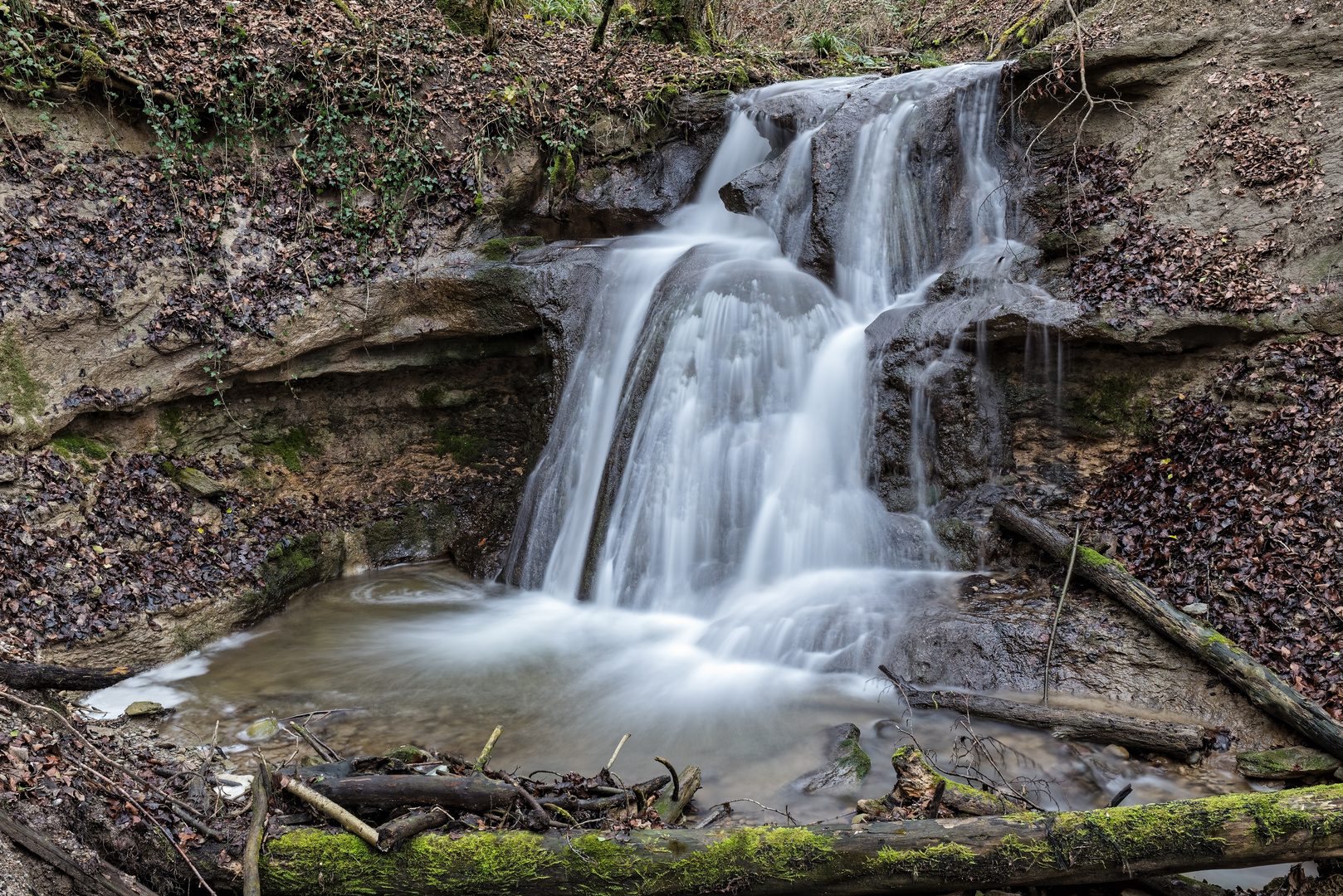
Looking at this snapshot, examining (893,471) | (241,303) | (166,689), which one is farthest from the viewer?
(241,303)

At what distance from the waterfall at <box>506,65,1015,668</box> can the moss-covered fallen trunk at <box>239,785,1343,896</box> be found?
2885mm

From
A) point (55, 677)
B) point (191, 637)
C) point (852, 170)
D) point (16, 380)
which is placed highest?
point (852, 170)

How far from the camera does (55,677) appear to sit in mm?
4125

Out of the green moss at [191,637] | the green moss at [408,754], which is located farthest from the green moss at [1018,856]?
the green moss at [191,637]

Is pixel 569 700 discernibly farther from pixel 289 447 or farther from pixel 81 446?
pixel 81 446

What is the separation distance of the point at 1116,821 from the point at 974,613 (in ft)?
9.19

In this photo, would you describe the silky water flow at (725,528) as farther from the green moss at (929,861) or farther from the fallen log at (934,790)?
the green moss at (929,861)

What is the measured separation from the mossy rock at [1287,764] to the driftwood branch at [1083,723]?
0.25m

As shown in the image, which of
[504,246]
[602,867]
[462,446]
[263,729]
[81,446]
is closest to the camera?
[602,867]

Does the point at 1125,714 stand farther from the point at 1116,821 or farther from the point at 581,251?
the point at 581,251

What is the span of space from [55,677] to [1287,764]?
22.6 feet

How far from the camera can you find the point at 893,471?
782cm

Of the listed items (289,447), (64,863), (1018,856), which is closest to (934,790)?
(1018,856)

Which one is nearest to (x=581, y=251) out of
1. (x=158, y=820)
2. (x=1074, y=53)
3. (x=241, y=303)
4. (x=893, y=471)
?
(x=241, y=303)
